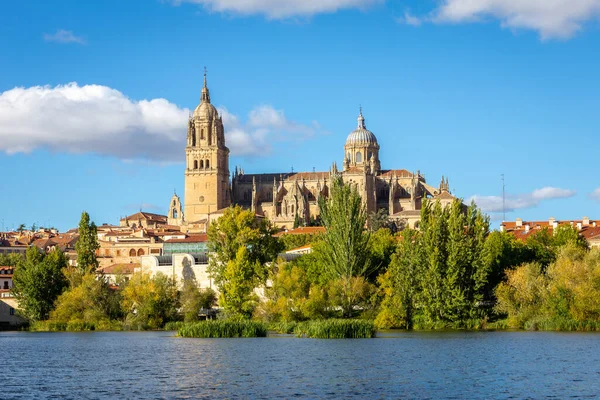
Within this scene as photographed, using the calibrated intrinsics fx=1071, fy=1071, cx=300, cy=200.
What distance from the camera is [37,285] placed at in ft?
224

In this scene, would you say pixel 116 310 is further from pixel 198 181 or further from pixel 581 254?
pixel 198 181

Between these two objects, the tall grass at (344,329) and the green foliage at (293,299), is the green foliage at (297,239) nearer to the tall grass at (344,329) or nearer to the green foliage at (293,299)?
the green foliage at (293,299)

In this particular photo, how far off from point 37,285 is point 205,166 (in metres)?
67.7

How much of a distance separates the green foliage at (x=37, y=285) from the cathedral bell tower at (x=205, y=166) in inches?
2422

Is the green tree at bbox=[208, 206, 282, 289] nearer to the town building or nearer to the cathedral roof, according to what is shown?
the town building

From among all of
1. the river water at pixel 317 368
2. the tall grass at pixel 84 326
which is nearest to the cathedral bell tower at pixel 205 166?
the tall grass at pixel 84 326

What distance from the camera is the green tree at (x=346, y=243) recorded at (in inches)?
2258

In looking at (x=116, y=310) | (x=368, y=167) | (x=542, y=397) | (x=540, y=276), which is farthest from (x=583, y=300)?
(x=368, y=167)

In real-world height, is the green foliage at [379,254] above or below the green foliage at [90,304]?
above

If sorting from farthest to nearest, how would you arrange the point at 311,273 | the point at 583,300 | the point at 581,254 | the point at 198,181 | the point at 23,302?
the point at 198,181 → the point at 23,302 → the point at 311,273 → the point at 581,254 → the point at 583,300

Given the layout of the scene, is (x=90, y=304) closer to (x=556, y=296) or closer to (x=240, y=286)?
(x=240, y=286)

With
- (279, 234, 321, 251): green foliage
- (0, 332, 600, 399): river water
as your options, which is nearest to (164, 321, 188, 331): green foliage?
(0, 332, 600, 399): river water

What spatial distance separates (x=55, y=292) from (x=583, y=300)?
113 ft

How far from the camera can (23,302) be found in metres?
68.9
